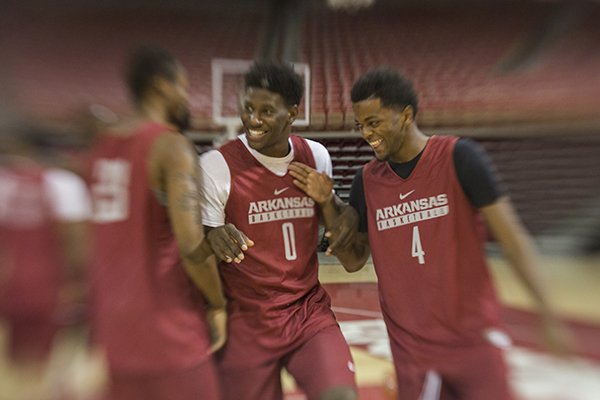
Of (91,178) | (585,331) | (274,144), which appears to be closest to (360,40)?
(585,331)

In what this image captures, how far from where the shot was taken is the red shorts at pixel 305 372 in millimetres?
735

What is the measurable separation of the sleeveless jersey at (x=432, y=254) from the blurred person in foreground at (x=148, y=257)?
259 millimetres

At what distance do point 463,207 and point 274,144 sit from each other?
29 cm

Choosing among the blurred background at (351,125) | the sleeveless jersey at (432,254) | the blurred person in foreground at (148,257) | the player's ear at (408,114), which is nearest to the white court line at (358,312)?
the blurred background at (351,125)

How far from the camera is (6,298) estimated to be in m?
0.84

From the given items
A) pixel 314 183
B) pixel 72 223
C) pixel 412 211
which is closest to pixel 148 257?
pixel 72 223

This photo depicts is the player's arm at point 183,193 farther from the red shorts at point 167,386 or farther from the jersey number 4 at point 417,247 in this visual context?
the jersey number 4 at point 417,247

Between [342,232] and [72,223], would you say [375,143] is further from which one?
[72,223]

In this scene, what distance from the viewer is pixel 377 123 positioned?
66 centimetres

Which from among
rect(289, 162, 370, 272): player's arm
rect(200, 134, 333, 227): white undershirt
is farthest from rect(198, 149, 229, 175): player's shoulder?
rect(289, 162, 370, 272): player's arm

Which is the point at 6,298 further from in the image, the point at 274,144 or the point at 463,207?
the point at 463,207

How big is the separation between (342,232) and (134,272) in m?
0.28

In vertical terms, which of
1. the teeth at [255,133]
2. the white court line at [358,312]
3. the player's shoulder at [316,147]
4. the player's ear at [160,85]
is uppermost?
the player's ear at [160,85]

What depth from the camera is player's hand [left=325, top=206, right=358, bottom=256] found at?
696mm
